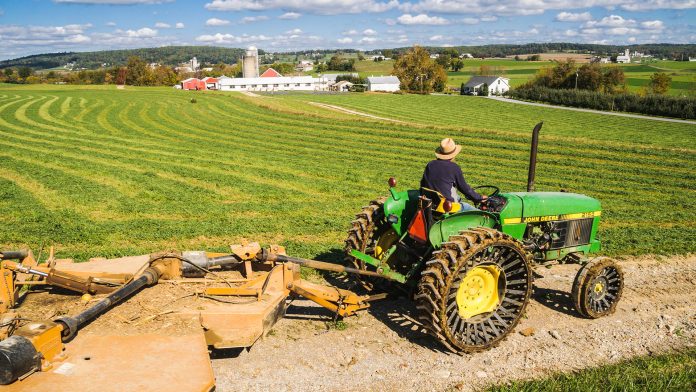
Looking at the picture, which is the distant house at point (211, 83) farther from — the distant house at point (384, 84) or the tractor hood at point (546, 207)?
the tractor hood at point (546, 207)

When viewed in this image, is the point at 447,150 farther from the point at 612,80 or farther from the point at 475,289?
the point at 612,80

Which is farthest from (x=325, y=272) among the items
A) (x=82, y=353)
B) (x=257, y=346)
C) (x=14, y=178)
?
(x=14, y=178)

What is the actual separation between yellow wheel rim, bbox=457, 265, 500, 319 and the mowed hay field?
11.3 feet

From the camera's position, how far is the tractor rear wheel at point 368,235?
707 centimetres

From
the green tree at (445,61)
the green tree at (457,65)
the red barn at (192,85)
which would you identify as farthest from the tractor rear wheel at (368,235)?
the green tree at (457,65)

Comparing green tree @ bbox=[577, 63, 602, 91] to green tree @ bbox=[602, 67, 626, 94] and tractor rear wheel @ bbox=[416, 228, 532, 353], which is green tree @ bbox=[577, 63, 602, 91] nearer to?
green tree @ bbox=[602, 67, 626, 94]

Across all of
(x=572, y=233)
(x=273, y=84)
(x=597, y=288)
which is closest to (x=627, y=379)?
(x=597, y=288)

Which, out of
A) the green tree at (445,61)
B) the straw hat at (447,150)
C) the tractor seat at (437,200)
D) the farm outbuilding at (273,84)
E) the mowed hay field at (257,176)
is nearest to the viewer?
the tractor seat at (437,200)

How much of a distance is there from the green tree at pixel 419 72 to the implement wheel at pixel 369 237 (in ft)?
287

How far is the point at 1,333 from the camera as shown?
15.1 ft

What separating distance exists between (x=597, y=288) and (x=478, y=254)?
221 centimetres

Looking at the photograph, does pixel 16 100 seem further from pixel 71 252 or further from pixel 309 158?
pixel 71 252

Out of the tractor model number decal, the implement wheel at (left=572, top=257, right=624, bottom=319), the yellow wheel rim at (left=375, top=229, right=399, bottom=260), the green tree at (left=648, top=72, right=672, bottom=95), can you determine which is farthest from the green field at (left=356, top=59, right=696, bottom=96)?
the yellow wheel rim at (left=375, top=229, right=399, bottom=260)

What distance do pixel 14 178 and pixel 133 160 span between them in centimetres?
449
